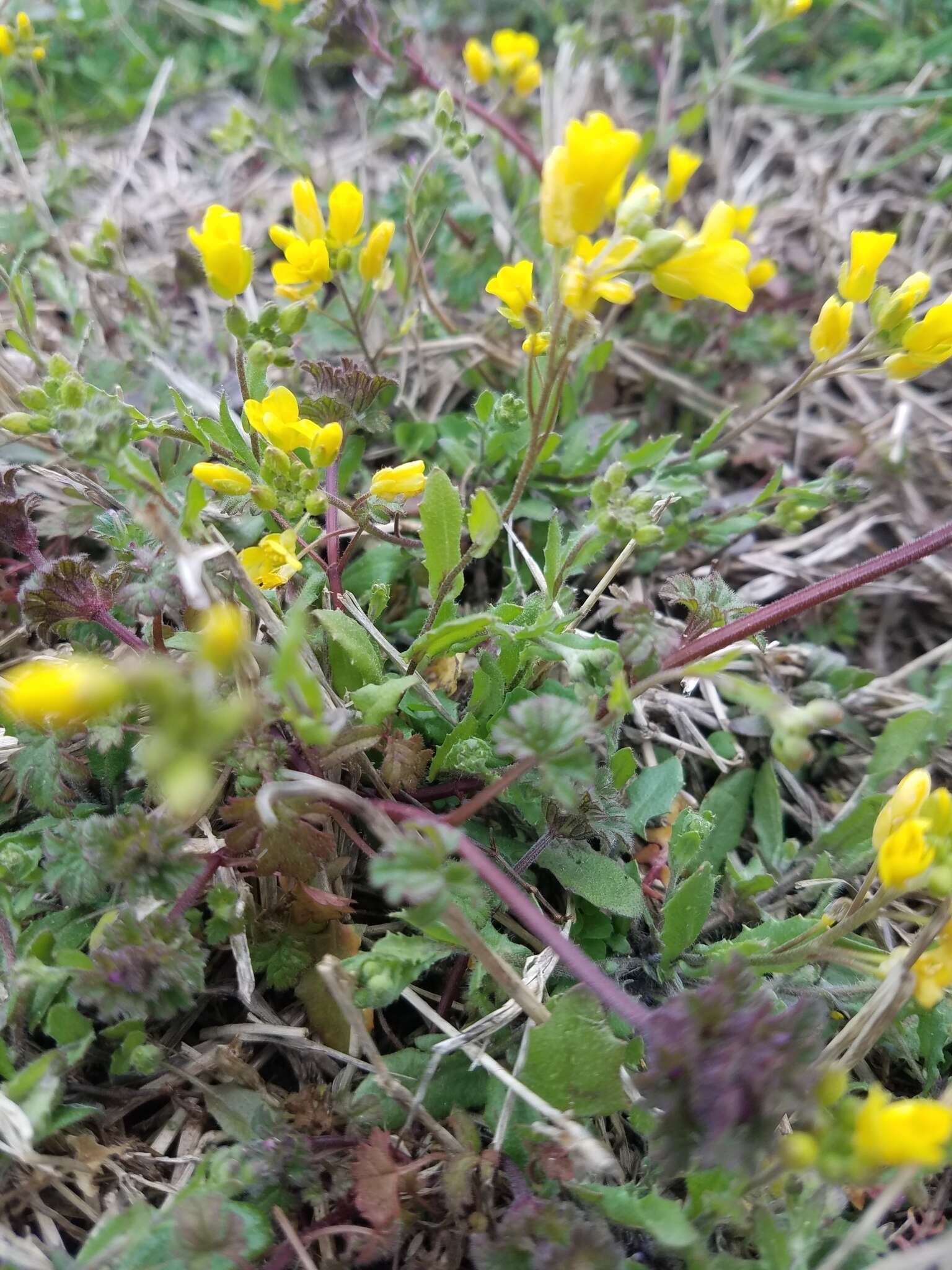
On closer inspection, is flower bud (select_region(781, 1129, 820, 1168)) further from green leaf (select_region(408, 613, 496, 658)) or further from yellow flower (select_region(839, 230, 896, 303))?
yellow flower (select_region(839, 230, 896, 303))

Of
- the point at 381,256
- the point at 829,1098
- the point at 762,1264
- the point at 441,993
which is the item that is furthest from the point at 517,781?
the point at 381,256

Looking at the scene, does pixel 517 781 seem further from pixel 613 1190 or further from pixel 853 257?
pixel 853 257

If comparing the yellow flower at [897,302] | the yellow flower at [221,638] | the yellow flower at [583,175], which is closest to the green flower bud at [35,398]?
the yellow flower at [221,638]

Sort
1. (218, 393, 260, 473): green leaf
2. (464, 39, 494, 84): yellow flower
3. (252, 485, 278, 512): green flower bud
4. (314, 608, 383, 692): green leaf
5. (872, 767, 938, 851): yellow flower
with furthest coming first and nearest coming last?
1. (464, 39, 494, 84): yellow flower
2. (218, 393, 260, 473): green leaf
3. (314, 608, 383, 692): green leaf
4. (252, 485, 278, 512): green flower bud
5. (872, 767, 938, 851): yellow flower

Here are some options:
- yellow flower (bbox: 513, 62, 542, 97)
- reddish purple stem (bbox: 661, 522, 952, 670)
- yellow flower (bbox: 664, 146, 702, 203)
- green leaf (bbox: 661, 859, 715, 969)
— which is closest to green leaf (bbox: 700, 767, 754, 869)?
green leaf (bbox: 661, 859, 715, 969)

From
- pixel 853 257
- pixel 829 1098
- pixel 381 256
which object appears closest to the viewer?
pixel 829 1098

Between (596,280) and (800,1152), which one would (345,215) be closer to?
(596,280)
